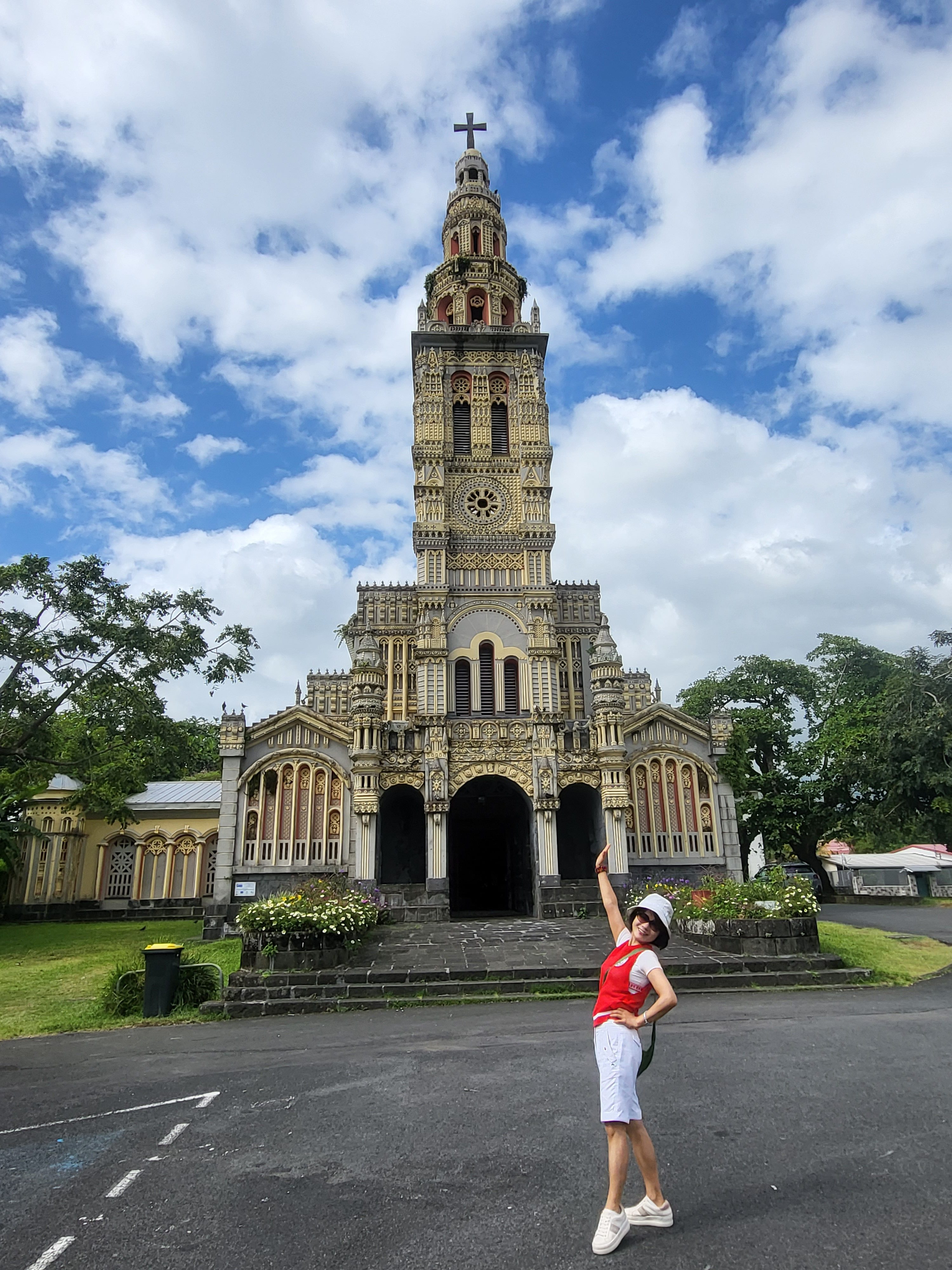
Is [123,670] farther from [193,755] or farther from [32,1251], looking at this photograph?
[32,1251]

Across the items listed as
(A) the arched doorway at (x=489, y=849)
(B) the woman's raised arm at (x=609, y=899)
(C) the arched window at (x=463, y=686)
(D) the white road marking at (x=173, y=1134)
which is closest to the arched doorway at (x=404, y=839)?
(A) the arched doorway at (x=489, y=849)

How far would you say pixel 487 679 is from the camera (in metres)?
26.8

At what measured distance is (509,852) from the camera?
94.8 ft

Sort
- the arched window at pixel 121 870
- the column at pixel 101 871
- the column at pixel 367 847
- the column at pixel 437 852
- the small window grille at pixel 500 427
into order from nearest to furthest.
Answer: the column at pixel 367 847 → the column at pixel 437 852 → the small window grille at pixel 500 427 → the column at pixel 101 871 → the arched window at pixel 121 870

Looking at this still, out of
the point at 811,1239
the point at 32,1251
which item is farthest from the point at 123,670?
the point at 811,1239

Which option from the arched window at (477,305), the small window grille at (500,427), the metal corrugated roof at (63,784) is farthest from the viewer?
the arched window at (477,305)

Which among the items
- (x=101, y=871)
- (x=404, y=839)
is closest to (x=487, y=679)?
(x=404, y=839)

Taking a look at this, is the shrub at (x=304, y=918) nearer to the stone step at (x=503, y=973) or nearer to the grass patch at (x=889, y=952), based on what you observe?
the stone step at (x=503, y=973)

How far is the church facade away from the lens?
2370 cm

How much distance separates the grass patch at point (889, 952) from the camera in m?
14.1

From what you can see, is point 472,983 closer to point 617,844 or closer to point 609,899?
point 609,899

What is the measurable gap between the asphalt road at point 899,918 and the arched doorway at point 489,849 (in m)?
9.86

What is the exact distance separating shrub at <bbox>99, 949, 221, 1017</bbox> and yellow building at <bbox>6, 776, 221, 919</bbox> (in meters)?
19.0

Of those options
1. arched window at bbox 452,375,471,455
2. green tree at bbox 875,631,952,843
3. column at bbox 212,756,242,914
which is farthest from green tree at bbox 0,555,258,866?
green tree at bbox 875,631,952,843
